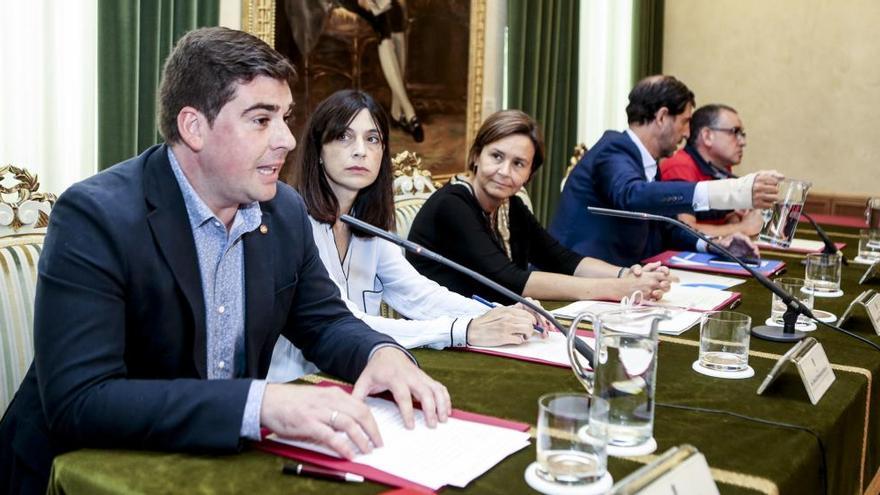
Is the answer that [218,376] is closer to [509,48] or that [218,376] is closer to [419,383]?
[419,383]

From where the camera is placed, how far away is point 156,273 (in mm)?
1397

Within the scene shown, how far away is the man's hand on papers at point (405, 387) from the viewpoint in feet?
4.38

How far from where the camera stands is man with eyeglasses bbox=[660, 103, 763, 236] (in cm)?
394

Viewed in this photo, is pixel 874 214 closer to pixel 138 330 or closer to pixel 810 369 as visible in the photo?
pixel 810 369

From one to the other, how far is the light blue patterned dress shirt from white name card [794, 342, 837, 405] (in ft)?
3.20

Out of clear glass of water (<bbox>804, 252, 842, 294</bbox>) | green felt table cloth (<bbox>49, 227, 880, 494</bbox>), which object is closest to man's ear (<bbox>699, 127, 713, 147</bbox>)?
clear glass of water (<bbox>804, 252, 842, 294</bbox>)

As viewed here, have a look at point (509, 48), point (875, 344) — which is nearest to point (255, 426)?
point (875, 344)

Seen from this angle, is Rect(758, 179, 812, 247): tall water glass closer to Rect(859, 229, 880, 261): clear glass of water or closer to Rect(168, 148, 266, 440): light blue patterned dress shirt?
Rect(859, 229, 880, 261): clear glass of water

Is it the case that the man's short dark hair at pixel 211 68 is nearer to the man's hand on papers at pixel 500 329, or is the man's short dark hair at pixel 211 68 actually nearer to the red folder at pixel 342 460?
the red folder at pixel 342 460

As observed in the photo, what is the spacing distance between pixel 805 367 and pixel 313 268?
922mm

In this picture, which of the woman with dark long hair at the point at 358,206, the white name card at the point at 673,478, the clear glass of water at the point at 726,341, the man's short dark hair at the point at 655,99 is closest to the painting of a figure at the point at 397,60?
the man's short dark hair at the point at 655,99

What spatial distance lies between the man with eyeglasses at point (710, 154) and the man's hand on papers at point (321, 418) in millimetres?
2921

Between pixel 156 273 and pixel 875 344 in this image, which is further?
pixel 875 344

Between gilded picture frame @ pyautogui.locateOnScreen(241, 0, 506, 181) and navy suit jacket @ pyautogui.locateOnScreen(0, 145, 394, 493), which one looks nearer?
navy suit jacket @ pyautogui.locateOnScreen(0, 145, 394, 493)
